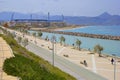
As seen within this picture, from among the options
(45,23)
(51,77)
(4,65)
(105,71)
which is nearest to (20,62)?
(4,65)

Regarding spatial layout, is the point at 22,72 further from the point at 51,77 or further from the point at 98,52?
the point at 98,52

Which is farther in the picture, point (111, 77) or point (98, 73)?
point (98, 73)

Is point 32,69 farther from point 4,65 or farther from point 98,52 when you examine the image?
point 98,52

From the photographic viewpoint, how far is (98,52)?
170 ft

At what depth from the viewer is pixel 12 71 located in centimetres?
1167

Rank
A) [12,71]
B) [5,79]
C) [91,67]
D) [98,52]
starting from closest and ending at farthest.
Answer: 1. [5,79]
2. [12,71]
3. [91,67]
4. [98,52]

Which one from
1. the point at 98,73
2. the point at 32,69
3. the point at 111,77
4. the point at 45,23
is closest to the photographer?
the point at 32,69

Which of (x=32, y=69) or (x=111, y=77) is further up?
(x=32, y=69)

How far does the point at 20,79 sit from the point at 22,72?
3.39 ft

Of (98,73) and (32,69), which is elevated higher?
(32,69)

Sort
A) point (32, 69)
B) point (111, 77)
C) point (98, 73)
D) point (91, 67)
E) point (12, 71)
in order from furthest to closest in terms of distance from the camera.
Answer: point (91, 67) → point (98, 73) → point (111, 77) → point (32, 69) → point (12, 71)

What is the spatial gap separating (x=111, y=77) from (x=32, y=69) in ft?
56.8

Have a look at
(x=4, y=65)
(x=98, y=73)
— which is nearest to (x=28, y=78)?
(x=4, y=65)

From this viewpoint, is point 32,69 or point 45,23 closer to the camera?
point 32,69
